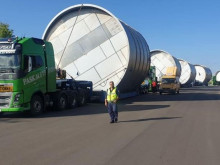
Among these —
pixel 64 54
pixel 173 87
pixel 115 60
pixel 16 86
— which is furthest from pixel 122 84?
pixel 173 87

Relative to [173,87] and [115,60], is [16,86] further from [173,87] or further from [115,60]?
[173,87]

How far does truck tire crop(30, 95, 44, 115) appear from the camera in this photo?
12977 millimetres

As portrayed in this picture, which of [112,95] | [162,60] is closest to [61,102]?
[112,95]

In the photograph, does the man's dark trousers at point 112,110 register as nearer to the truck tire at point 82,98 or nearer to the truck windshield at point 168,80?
the truck tire at point 82,98

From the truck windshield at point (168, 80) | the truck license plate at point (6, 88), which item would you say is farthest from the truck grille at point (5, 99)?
the truck windshield at point (168, 80)

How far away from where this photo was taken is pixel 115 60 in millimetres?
19984

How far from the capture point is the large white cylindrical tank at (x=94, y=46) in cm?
1991

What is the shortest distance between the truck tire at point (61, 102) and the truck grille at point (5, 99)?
3.27 meters

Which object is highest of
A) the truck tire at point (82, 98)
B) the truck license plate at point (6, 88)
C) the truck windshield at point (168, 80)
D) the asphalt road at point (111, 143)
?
the truck windshield at point (168, 80)

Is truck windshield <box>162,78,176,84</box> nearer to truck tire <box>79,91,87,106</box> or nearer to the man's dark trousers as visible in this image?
truck tire <box>79,91,87,106</box>

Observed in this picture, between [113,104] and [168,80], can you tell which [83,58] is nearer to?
[113,104]

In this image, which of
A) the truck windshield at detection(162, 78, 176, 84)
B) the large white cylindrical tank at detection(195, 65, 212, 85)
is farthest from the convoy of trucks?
the large white cylindrical tank at detection(195, 65, 212, 85)

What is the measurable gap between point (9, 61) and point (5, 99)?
143 centimetres

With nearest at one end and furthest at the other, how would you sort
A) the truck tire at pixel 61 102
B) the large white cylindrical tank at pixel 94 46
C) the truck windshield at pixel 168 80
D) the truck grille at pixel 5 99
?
the truck grille at pixel 5 99 < the truck tire at pixel 61 102 < the large white cylindrical tank at pixel 94 46 < the truck windshield at pixel 168 80
